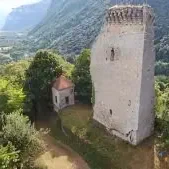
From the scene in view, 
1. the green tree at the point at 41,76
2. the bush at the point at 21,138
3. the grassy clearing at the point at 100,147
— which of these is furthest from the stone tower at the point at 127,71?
the green tree at the point at 41,76

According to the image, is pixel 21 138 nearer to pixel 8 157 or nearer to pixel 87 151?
pixel 8 157

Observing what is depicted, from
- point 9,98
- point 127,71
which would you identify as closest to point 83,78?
point 9,98

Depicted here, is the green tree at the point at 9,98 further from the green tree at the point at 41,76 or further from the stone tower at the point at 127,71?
the stone tower at the point at 127,71

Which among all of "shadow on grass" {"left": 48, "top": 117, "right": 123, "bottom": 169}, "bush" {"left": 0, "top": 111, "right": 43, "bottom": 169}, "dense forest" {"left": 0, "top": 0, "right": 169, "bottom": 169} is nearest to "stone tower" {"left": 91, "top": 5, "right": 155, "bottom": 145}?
"dense forest" {"left": 0, "top": 0, "right": 169, "bottom": 169}

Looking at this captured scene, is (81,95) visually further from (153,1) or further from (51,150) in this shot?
(153,1)

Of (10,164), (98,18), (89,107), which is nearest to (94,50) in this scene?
(89,107)

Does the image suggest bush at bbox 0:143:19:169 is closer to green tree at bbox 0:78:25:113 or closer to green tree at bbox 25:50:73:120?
green tree at bbox 0:78:25:113

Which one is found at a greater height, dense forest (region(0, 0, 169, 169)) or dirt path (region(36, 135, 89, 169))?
dense forest (region(0, 0, 169, 169))
